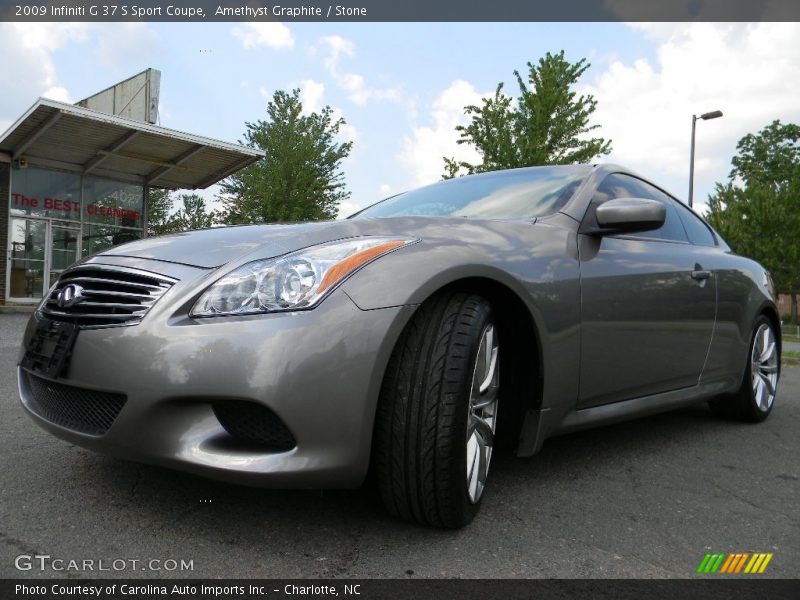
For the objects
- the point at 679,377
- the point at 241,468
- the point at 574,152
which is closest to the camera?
the point at 241,468

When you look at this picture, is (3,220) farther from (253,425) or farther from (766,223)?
(766,223)

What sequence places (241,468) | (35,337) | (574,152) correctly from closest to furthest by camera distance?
(241,468) < (35,337) < (574,152)

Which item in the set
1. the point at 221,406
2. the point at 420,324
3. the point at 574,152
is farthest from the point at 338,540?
the point at 574,152

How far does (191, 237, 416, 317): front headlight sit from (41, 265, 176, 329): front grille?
0.17 meters

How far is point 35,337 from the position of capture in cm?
218

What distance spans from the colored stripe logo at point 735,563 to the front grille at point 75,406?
1.69 metres

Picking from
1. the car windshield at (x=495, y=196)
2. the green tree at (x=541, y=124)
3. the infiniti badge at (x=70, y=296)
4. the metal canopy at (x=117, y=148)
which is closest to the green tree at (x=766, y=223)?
the green tree at (x=541, y=124)

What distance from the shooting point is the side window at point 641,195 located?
3006 millimetres

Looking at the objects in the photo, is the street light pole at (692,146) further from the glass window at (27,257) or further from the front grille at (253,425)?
the front grille at (253,425)

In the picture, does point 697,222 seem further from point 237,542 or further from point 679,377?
point 237,542

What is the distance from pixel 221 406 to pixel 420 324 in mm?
602

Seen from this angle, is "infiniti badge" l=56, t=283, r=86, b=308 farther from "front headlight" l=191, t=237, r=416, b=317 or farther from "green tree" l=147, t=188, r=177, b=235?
"green tree" l=147, t=188, r=177, b=235
